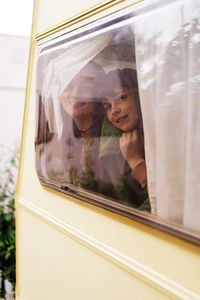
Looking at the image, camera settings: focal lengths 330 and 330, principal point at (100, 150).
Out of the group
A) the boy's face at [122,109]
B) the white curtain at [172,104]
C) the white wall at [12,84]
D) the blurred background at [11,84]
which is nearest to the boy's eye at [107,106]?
the boy's face at [122,109]

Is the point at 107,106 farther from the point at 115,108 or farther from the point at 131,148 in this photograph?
the point at 131,148

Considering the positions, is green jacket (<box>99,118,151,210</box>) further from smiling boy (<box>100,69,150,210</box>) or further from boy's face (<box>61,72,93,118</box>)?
boy's face (<box>61,72,93,118</box>)

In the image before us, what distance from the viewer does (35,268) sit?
257 cm

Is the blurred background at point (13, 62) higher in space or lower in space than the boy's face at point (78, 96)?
higher

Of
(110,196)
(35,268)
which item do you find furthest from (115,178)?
(35,268)

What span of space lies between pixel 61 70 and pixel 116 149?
2.40 feet

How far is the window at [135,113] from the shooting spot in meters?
1.21

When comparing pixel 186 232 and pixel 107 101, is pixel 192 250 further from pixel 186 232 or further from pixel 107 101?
pixel 107 101

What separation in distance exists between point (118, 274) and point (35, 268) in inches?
44.0

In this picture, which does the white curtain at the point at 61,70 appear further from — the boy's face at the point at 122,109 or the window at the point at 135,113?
the boy's face at the point at 122,109

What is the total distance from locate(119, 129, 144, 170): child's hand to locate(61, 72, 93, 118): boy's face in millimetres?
343

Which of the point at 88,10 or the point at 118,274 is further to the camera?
the point at 88,10

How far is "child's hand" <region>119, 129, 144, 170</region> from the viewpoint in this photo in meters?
1.43

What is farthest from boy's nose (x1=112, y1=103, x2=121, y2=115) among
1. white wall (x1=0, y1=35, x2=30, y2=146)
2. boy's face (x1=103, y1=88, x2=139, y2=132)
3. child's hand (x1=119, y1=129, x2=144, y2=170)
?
white wall (x1=0, y1=35, x2=30, y2=146)
